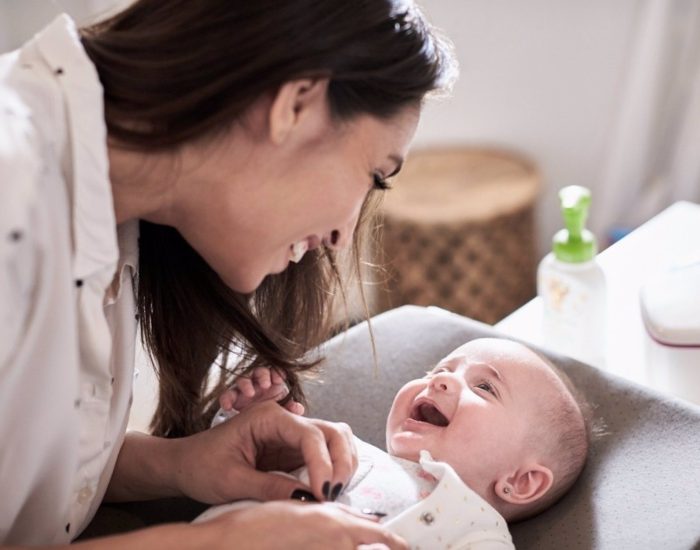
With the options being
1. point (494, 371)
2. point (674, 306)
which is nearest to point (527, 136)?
point (674, 306)

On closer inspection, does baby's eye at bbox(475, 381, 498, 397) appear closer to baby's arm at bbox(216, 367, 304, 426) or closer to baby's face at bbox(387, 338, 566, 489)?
baby's face at bbox(387, 338, 566, 489)

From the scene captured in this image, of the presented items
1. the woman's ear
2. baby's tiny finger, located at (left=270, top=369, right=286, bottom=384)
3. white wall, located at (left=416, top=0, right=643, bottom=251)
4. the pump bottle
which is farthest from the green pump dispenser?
white wall, located at (left=416, top=0, right=643, bottom=251)

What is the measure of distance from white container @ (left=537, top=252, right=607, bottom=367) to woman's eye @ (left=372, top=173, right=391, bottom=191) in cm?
51

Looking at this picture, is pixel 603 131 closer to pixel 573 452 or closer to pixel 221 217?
pixel 573 452

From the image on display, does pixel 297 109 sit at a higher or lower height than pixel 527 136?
higher

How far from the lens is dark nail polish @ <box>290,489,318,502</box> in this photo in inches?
36.9

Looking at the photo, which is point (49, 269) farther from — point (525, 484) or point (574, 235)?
point (574, 235)

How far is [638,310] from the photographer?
151 cm

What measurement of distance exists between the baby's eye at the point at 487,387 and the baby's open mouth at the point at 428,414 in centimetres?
6

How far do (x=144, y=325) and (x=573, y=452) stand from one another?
0.54m

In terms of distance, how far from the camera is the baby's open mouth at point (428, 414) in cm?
114

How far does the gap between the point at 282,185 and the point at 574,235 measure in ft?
2.17

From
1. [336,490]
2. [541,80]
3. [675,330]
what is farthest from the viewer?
[541,80]

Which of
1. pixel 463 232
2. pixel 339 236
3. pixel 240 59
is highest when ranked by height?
pixel 240 59
